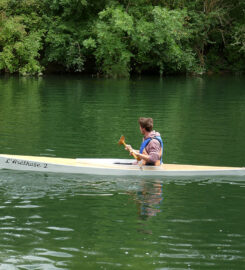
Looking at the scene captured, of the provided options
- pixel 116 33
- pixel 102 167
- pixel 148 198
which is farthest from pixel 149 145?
pixel 116 33

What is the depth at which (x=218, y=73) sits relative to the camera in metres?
47.1

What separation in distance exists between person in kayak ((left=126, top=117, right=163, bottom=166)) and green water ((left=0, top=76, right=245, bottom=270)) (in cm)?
41

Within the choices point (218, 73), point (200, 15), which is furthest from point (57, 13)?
point (218, 73)

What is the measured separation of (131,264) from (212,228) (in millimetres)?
1886

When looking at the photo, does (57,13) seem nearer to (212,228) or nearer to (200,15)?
(200,15)

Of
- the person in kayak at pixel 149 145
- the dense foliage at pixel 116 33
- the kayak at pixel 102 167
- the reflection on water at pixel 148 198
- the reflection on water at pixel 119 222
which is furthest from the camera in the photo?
the dense foliage at pixel 116 33

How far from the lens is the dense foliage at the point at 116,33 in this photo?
39.1 meters

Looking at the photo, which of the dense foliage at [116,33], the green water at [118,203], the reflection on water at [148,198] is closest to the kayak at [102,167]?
the green water at [118,203]

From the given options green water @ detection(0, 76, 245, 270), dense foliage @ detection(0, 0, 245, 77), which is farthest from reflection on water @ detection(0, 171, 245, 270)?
dense foliage @ detection(0, 0, 245, 77)

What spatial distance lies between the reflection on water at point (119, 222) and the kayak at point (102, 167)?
0.70 ft

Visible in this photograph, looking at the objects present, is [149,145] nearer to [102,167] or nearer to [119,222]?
[102,167]

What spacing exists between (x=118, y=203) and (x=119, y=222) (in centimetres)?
106

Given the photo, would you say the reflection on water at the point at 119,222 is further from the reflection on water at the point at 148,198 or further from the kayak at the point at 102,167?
the kayak at the point at 102,167

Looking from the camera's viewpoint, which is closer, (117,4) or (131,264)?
(131,264)
